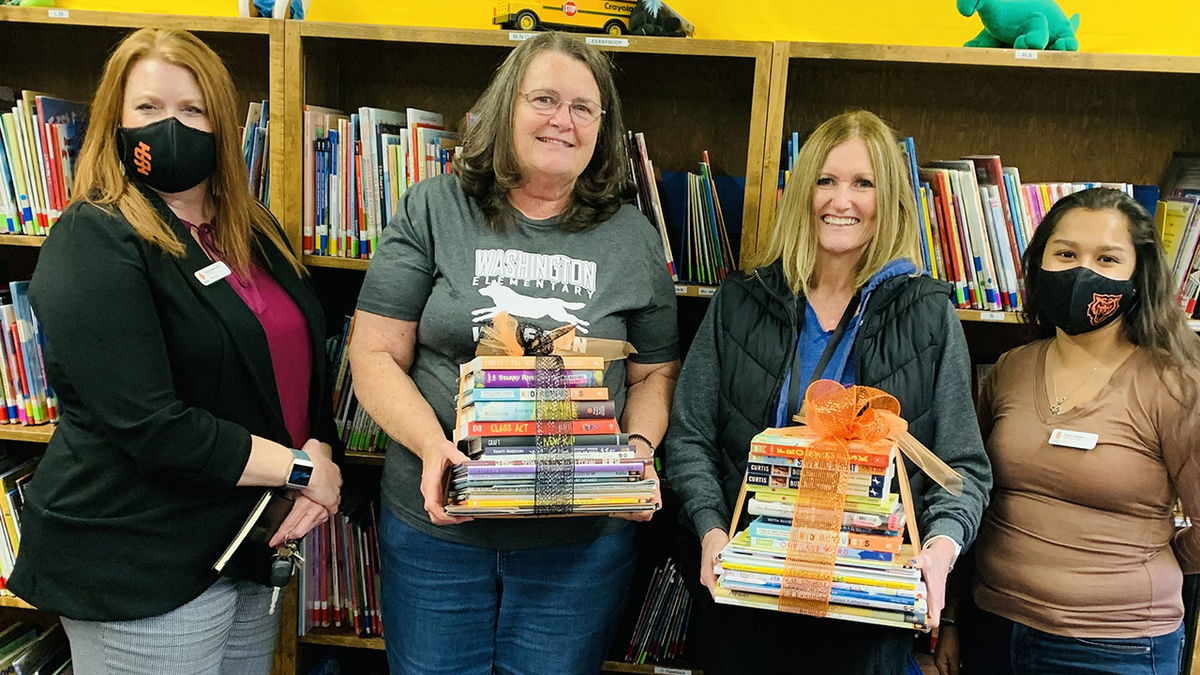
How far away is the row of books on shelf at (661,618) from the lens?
2.23m

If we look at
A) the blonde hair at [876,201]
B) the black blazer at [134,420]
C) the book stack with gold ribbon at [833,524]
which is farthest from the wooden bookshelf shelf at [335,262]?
the book stack with gold ribbon at [833,524]

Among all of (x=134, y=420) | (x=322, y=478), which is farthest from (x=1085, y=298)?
(x=134, y=420)

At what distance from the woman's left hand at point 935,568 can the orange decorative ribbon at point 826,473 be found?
125 mm

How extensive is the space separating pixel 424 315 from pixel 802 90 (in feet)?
4.40

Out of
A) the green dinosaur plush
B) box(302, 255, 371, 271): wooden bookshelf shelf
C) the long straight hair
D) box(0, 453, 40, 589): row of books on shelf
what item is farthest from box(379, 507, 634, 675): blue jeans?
the green dinosaur plush

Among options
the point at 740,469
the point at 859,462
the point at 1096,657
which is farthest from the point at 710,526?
the point at 1096,657

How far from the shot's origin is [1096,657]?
5.48ft

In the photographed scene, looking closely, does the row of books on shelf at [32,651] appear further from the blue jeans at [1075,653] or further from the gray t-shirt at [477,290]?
the blue jeans at [1075,653]

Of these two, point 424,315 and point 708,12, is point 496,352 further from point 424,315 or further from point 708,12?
point 708,12

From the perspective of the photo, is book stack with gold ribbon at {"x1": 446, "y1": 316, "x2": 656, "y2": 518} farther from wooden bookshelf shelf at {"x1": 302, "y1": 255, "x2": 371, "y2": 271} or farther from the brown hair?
wooden bookshelf shelf at {"x1": 302, "y1": 255, "x2": 371, "y2": 271}

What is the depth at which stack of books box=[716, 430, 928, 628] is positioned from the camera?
1.30m

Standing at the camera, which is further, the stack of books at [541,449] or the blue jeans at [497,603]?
the blue jeans at [497,603]

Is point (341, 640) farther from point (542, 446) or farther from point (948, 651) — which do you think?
point (948, 651)

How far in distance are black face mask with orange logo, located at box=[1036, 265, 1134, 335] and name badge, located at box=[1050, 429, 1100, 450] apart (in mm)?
203
